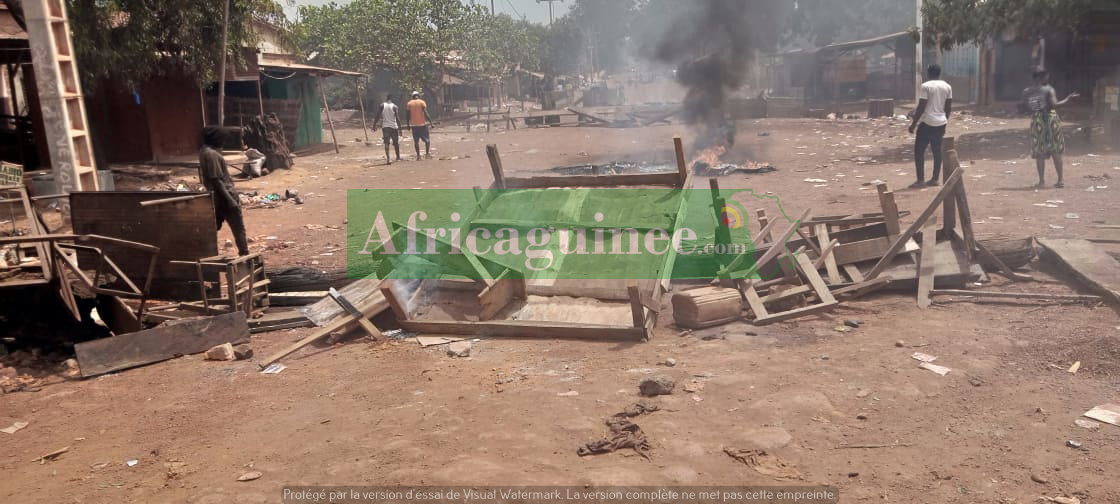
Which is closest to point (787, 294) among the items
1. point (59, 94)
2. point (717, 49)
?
point (59, 94)

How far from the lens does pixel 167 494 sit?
10.2 ft

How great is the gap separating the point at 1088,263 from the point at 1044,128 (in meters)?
4.19

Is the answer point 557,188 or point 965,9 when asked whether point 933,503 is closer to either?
point 557,188

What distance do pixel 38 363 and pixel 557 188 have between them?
13.1ft

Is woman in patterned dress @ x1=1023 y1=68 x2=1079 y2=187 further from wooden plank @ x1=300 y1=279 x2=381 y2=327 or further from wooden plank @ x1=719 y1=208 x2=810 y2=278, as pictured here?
wooden plank @ x1=300 y1=279 x2=381 y2=327

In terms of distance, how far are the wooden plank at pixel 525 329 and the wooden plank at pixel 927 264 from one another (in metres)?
1.88

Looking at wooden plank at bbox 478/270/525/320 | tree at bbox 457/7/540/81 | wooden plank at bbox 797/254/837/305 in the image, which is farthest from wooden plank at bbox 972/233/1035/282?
tree at bbox 457/7/540/81

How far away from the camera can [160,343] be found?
5043 mm

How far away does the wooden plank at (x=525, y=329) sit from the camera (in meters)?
4.65

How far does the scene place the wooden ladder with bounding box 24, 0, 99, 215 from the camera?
8.43 meters

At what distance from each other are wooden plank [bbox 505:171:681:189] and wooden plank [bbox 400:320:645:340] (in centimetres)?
190

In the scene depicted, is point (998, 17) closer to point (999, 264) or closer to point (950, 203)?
point (950, 203)

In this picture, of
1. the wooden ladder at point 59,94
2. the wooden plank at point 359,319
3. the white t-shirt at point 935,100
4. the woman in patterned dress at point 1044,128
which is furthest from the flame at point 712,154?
the wooden ladder at point 59,94

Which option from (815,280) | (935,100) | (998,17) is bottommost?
(815,280)
